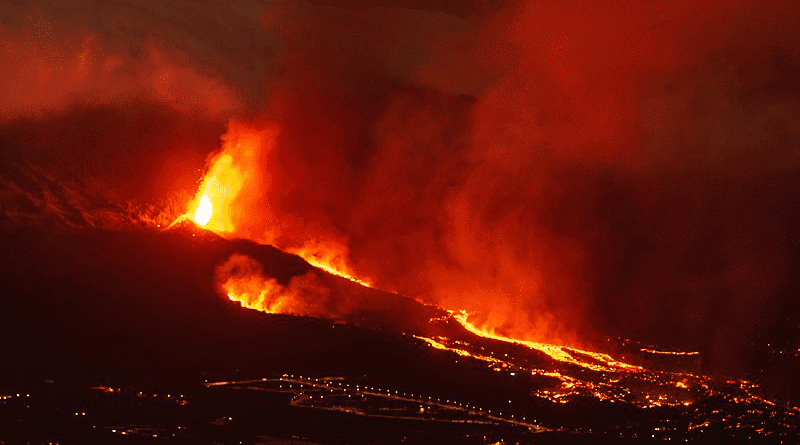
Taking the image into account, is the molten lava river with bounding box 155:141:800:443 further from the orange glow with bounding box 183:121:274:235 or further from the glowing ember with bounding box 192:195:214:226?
the orange glow with bounding box 183:121:274:235

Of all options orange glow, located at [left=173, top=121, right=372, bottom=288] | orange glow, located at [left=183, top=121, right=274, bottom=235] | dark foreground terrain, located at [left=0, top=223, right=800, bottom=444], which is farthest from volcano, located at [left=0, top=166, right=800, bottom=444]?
orange glow, located at [left=173, top=121, right=372, bottom=288]

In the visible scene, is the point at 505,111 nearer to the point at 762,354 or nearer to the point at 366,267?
the point at 366,267

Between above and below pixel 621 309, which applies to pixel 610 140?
above

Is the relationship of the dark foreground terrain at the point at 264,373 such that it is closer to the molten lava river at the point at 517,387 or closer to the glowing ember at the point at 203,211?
the molten lava river at the point at 517,387

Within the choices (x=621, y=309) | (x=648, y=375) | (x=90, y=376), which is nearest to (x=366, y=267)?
(x=621, y=309)

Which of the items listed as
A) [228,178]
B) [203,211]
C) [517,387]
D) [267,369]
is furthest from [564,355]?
[228,178]

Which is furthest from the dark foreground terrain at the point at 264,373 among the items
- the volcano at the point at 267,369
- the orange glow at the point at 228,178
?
the orange glow at the point at 228,178
